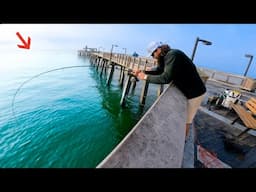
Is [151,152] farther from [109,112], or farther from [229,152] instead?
[109,112]

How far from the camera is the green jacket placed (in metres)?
1.86

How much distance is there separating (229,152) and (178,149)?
380cm

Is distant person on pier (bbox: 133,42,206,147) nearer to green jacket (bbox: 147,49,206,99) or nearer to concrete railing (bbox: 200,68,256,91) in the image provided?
green jacket (bbox: 147,49,206,99)

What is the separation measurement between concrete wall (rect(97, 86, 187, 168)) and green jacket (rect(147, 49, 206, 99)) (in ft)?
1.66

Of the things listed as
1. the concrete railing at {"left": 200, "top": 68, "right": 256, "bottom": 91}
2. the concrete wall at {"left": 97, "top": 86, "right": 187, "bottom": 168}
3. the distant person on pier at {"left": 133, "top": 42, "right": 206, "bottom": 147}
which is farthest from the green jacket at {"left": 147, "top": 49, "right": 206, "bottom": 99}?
the concrete railing at {"left": 200, "top": 68, "right": 256, "bottom": 91}

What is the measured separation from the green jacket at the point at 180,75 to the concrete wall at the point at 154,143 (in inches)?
20.0

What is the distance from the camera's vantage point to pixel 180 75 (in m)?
1.92

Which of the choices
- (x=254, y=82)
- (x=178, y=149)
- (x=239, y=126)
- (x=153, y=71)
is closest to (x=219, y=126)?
(x=239, y=126)

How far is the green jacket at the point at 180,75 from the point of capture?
186cm

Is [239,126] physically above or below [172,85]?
below

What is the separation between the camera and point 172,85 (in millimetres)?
1977

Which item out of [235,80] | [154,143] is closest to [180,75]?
[154,143]
